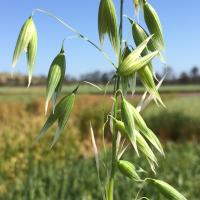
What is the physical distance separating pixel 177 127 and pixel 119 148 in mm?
12768

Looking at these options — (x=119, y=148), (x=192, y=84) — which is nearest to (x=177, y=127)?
(x=119, y=148)

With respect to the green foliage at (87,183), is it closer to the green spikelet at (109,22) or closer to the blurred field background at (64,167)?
the blurred field background at (64,167)

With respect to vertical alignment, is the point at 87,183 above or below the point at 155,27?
below

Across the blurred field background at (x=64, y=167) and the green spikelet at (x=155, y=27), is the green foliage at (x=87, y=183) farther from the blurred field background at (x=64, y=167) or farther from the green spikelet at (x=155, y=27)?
the green spikelet at (x=155, y=27)

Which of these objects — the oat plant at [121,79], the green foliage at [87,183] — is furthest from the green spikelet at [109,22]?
the green foliage at [87,183]

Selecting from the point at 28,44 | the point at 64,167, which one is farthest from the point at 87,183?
the point at 28,44

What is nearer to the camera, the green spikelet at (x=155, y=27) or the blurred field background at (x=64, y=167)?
the green spikelet at (x=155, y=27)

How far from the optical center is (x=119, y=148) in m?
0.98

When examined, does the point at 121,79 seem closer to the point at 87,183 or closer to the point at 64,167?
the point at 87,183

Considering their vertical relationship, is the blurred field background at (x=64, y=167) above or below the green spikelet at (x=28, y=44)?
below

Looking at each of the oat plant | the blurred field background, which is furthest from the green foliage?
the oat plant

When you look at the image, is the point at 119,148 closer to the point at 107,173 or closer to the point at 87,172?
the point at 107,173

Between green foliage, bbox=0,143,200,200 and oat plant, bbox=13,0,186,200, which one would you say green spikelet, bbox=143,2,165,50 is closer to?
oat plant, bbox=13,0,186,200

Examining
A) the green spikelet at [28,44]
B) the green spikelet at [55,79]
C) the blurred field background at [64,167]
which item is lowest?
the blurred field background at [64,167]
